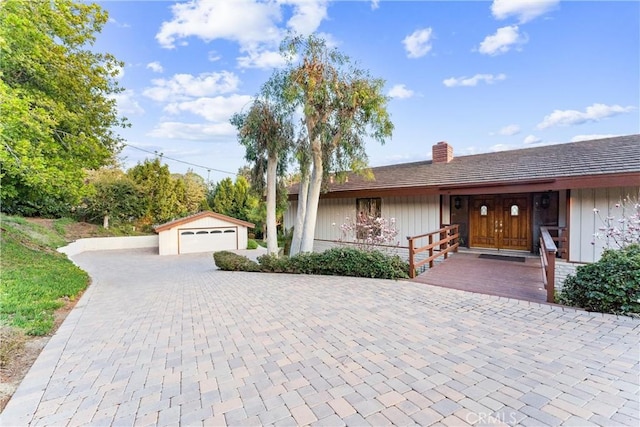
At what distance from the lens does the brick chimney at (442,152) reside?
12633mm

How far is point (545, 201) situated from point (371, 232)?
576 centimetres

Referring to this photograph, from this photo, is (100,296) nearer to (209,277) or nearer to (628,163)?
(209,277)

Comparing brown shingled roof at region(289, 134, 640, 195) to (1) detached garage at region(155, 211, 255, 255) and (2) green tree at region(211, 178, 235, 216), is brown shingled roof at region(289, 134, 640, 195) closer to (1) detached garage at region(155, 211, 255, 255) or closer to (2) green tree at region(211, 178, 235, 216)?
(1) detached garage at region(155, 211, 255, 255)

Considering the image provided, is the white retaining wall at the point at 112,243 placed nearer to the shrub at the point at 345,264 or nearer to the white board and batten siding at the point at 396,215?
the white board and batten siding at the point at 396,215

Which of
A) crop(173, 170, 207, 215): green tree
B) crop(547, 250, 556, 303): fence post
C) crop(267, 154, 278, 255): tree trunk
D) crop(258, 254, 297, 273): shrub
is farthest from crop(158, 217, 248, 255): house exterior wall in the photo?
crop(547, 250, 556, 303): fence post

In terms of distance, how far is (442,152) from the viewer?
501 inches

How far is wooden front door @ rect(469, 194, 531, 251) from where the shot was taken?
33.3ft

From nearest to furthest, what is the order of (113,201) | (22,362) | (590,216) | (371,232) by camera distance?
(22,362)
(590,216)
(371,232)
(113,201)

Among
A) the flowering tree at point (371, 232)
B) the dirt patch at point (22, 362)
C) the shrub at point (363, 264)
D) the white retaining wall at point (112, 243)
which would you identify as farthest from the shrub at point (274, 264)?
the white retaining wall at point (112, 243)

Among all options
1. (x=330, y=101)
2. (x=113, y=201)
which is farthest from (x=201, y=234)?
(x=330, y=101)

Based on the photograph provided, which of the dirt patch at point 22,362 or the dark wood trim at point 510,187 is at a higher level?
the dark wood trim at point 510,187

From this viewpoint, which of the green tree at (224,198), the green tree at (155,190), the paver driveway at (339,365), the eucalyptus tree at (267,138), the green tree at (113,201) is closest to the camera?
the paver driveway at (339,365)

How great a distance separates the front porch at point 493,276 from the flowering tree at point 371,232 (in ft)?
5.74

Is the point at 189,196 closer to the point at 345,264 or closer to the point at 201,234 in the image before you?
the point at 201,234
